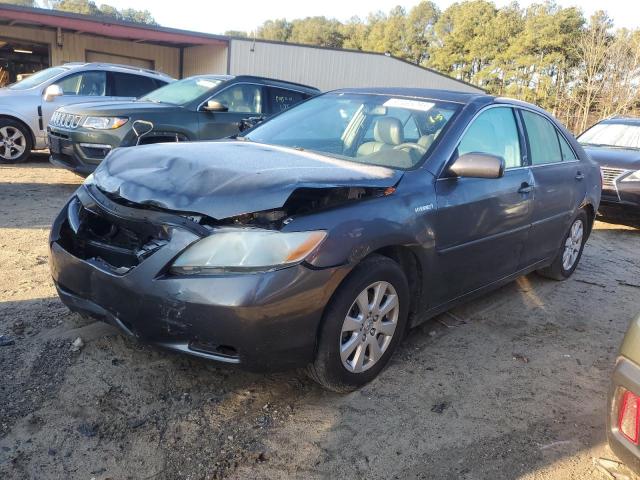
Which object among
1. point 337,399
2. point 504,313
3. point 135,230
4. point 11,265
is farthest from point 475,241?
point 11,265

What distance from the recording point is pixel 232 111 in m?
7.74

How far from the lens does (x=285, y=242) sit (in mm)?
2518

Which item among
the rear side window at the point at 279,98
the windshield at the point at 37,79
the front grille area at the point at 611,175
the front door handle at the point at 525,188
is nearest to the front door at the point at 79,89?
the windshield at the point at 37,79

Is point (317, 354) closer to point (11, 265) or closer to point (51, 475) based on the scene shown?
point (51, 475)

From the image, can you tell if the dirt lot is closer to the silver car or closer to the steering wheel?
the steering wheel

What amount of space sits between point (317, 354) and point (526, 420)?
1.19m

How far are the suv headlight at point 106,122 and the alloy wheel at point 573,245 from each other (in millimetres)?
5229

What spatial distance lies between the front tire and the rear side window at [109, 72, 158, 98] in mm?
7902

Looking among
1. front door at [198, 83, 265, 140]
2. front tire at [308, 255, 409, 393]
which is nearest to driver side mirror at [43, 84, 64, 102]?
front door at [198, 83, 265, 140]

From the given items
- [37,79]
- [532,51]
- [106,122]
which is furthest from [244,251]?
[532,51]

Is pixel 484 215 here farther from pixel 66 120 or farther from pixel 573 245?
pixel 66 120

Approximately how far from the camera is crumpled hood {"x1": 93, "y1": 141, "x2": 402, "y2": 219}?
8.49ft

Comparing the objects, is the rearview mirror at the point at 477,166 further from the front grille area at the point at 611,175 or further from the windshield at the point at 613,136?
the windshield at the point at 613,136

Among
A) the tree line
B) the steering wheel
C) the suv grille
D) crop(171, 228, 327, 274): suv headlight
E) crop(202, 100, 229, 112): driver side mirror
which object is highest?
the tree line
